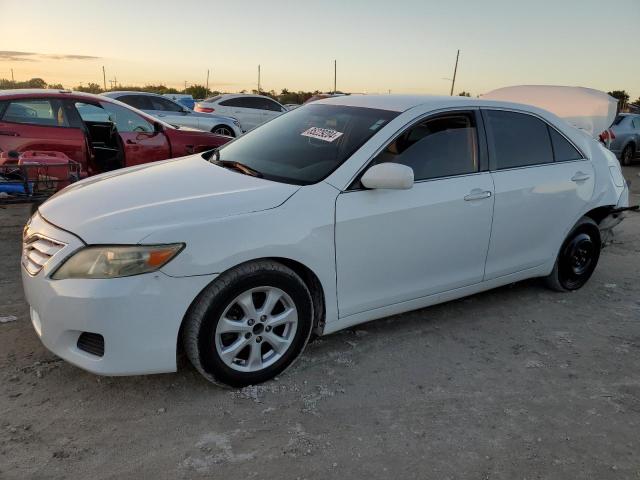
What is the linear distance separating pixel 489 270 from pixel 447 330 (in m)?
0.54

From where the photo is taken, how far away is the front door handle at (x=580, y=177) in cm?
439

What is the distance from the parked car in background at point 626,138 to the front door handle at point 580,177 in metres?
11.9

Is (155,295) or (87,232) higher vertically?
(87,232)

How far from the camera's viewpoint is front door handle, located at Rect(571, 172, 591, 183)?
4.39 m

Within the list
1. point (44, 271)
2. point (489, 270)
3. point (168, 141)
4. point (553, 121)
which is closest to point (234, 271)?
point (44, 271)

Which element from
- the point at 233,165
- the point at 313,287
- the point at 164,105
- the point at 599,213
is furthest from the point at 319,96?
the point at 313,287

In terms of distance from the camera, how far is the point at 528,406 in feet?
9.83

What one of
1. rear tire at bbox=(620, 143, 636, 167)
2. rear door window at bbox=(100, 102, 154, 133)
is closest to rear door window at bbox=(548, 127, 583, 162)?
rear door window at bbox=(100, 102, 154, 133)

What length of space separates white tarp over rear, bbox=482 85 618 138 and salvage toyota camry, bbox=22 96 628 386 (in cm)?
177

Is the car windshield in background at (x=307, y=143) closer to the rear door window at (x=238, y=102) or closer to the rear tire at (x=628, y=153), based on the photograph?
the rear door window at (x=238, y=102)

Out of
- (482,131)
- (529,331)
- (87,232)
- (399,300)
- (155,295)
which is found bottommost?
(529,331)

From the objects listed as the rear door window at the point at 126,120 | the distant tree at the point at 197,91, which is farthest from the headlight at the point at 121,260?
the distant tree at the point at 197,91

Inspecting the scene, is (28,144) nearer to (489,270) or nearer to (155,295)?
(155,295)

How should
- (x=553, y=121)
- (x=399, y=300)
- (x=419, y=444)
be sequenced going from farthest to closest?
(x=553, y=121)
(x=399, y=300)
(x=419, y=444)
